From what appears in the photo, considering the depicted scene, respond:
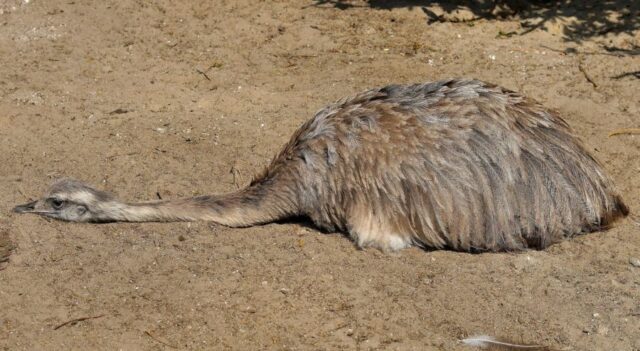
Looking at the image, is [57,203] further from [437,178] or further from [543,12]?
[543,12]

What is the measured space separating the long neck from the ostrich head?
0.34 ft

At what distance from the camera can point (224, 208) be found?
5.50 meters

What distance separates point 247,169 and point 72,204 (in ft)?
3.97

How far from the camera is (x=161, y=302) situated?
4930mm

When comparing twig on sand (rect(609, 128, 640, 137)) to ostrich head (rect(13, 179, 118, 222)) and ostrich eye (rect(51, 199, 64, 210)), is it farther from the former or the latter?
ostrich eye (rect(51, 199, 64, 210))

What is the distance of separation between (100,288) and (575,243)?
269 cm

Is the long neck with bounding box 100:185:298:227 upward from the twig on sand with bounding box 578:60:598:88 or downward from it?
downward

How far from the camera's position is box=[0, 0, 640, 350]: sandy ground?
4734mm

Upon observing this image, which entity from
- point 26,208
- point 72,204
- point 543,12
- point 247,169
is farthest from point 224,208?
point 543,12

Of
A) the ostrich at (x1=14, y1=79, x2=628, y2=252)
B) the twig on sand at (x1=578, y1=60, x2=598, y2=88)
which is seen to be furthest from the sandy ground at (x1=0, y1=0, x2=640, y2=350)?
the ostrich at (x1=14, y1=79, x2=628, y2=252)

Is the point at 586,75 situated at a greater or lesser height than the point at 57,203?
greater

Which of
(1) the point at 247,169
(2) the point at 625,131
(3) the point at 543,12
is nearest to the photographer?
(1) the point at 247,169

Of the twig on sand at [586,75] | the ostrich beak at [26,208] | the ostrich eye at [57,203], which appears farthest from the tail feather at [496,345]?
the twig on sand at [586,75]

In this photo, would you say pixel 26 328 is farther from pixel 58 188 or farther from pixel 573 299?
pixel 573 299
